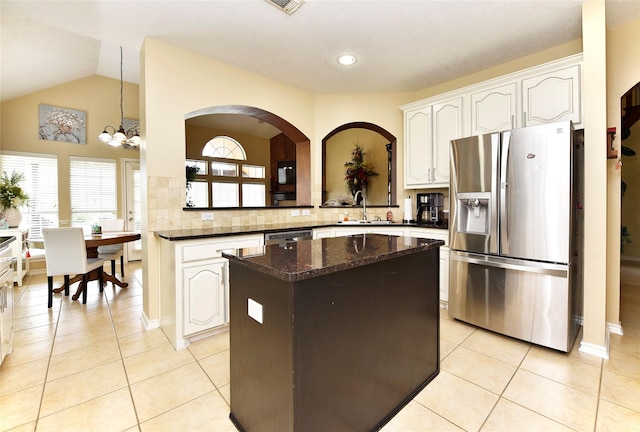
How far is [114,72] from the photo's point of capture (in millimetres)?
5164

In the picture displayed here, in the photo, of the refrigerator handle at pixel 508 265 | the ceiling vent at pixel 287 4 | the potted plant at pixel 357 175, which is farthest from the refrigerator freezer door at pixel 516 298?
the potted plant at pixel 357 175

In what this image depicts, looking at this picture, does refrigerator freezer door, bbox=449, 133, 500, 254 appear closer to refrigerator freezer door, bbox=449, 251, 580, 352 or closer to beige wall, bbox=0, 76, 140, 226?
refrigerator freezer door, bbox=449, 251, 580, 352

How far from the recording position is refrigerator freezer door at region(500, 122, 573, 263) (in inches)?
84.8

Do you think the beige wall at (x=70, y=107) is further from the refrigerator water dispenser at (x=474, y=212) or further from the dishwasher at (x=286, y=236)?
the refrigerator water dispenser at (x=474, y=212)

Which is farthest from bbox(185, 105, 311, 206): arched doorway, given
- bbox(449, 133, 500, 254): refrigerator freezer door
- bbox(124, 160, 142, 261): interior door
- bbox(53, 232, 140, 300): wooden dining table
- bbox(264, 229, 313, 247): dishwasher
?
bbox(124, 160, 142, 261): interior door

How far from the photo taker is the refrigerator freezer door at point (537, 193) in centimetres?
215

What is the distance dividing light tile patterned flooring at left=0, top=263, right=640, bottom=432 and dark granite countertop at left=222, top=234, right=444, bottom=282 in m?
0.90

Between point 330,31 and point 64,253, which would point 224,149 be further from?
point 330,31

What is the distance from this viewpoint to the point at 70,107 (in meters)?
4.98

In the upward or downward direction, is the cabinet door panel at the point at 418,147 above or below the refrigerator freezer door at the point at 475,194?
above

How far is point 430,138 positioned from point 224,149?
515cm

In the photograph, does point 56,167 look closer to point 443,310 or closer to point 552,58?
point 443,310

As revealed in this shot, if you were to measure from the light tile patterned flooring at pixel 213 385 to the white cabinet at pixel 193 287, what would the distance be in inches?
5.7

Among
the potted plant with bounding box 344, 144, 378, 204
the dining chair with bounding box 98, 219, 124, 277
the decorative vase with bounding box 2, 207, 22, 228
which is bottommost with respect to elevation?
the dining chair with bounding box 98, 219, 124, 277
